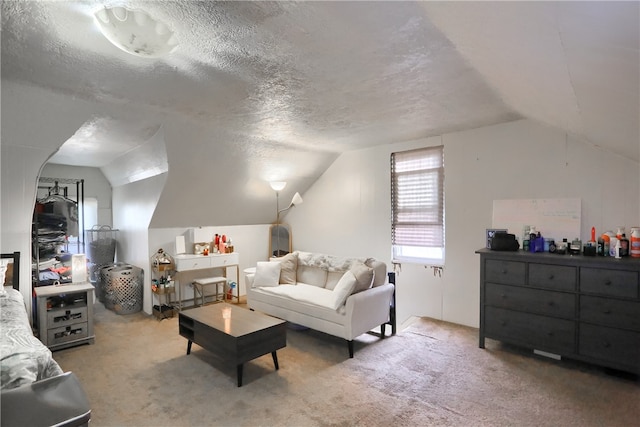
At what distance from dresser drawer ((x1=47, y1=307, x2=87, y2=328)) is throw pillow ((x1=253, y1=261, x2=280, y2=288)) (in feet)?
6.09

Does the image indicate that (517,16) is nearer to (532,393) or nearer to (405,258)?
(532,393)

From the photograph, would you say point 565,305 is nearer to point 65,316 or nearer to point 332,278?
point 332,278

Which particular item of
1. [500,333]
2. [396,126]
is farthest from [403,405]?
[396,126]

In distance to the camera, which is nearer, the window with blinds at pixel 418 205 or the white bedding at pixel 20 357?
the white bedding at pixel 20 357

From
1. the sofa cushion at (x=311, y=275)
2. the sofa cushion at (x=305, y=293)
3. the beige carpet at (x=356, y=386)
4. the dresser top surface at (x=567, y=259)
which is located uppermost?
the dresser top surface at (x=567, y=259)

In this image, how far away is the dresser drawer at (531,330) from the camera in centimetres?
291

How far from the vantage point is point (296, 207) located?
19.2ft

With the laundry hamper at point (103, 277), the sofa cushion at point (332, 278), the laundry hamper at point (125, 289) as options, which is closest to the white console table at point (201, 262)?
the laundry hamper at point (125, 289)

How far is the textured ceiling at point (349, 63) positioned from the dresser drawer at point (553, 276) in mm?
1082

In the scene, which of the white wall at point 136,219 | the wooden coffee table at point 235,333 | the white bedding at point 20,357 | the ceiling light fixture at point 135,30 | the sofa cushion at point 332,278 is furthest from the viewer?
the white wall at point 136,219

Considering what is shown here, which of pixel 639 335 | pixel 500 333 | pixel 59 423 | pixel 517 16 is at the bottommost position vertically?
pixel 500 333

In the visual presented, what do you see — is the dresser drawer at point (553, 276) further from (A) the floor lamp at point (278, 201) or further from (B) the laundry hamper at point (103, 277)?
(B) the laundry hamper at point (103, 277)

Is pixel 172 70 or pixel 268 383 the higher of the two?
pixel 172 70

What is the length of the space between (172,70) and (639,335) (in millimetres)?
3965
